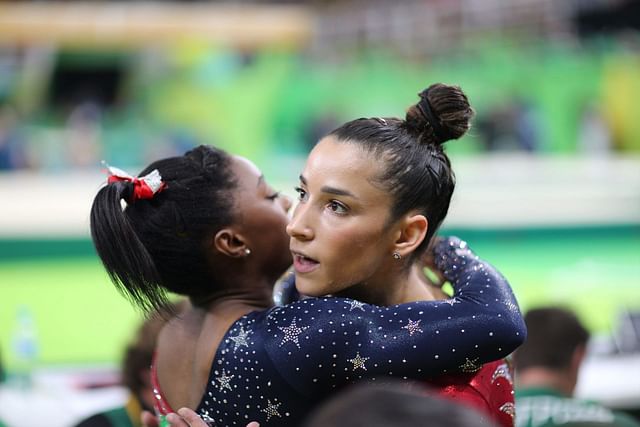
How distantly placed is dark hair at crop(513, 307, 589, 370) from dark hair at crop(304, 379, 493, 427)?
6.12 ft

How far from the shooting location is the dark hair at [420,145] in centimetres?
144

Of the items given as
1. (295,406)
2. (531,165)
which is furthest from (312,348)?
(531,165)

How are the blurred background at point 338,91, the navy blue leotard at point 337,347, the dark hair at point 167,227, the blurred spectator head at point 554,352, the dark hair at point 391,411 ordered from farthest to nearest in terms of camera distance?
the blurred background at point 338,91, the blurred spectator head at point 554,352, the dark hair at point 167,227, the navy blue leotard at point 337,347, the dark hair at point 391,411

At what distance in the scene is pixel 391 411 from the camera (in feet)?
2.57

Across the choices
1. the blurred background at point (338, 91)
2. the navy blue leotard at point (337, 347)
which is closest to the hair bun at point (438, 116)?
the navy blue leotard at point (337, 347)

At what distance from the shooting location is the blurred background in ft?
30.6

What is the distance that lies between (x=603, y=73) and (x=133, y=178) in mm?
11830

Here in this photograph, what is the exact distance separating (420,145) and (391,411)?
2.48 ft

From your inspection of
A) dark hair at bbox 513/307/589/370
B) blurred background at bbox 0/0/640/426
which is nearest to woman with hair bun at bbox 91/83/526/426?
dark hair at bbox 513/307/589/370

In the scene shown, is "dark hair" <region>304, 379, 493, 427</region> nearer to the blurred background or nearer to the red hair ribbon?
the red hair ribbon

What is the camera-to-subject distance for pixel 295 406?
4.62 feet

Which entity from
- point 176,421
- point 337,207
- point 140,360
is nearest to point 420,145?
point 337,207

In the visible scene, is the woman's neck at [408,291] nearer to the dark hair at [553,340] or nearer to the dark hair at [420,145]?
the dark hair at [420,145]

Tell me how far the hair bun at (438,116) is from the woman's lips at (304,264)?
0.85 ft
